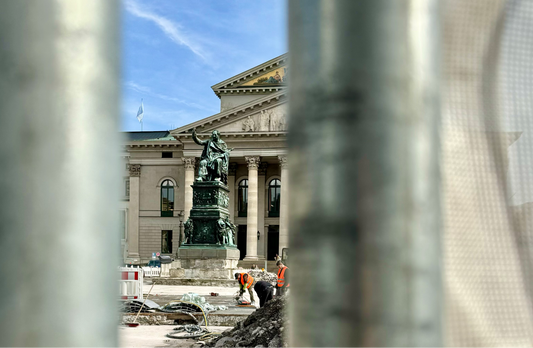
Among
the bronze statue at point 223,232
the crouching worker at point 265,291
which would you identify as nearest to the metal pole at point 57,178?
the crouching worker at point 265,291

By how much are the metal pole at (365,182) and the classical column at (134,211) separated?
193 ft

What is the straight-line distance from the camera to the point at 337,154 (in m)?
0.53

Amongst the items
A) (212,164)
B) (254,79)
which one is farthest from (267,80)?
(212,164)

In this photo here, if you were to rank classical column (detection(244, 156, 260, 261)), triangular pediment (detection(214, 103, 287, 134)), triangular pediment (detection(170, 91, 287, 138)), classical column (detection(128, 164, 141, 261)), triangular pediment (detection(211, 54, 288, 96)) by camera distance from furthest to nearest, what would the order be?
1. triangular pediment (detection(211, 54, 288, 96))
2. classical column (detection(128, 164, 141, 261))
3. classical column (detection(244, 156, 260, 261))
4. triangular pediment (detection(214, 103, 287, 134))
5. triangular pediment (detection(170, 91, 287, 138))

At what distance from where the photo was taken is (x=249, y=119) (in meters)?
52.3

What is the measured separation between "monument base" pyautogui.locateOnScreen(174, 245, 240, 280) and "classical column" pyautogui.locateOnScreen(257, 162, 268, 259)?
29.4 meters

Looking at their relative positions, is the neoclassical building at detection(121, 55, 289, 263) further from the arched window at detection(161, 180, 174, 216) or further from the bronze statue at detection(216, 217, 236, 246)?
the bronze statue at detection(216, 217, 236, 246)

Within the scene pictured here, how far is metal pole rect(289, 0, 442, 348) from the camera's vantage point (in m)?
0.52

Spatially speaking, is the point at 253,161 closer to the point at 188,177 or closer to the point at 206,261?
the point at 188,177

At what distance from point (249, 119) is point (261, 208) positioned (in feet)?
30.6

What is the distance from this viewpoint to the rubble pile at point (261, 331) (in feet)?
21.1

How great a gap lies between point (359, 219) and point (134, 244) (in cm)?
5966

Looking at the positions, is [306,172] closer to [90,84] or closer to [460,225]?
[90,84]

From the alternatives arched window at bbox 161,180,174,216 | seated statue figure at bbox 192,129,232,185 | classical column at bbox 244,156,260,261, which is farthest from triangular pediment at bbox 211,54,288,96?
seated statue figure at bbox 192,129,232,185
